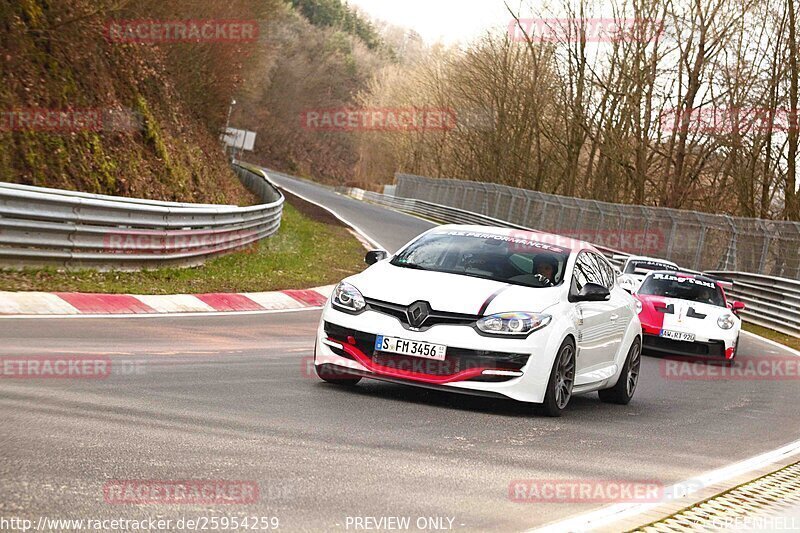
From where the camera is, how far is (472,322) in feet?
28.7

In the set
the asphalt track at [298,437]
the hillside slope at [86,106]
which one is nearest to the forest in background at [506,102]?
the hillside slope at [86,106]

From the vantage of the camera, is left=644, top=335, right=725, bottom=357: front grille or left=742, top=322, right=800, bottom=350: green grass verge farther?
left=742, top=322, right=800, bottom=350: green grass verge

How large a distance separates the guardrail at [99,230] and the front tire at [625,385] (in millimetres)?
7937

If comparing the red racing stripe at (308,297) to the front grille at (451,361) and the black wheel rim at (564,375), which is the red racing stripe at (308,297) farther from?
the front grille at (451,361)

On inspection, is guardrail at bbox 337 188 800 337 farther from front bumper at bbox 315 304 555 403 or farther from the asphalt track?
front bumper at bbox 315 304 555 403

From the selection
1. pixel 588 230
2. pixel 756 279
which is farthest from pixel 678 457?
pixel 588 230

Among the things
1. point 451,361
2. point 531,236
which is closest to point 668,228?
point 531,236

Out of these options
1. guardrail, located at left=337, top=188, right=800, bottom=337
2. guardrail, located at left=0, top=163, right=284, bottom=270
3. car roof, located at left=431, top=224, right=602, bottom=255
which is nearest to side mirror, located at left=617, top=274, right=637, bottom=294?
car roof, located at left=431, top=224, right=602, bottom=255

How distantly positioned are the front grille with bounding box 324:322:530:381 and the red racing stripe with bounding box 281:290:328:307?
426 inches

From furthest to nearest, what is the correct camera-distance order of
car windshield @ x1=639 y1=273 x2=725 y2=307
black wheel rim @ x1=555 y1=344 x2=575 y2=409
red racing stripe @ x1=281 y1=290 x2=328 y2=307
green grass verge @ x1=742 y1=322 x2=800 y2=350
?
1. green grass verge @ x1=742 y1=322 x2=800 y2=350
2. red racing stripe @ x1=281 y1=290 x2=328 y2=307
3. car windshield @ x1=639 y1=273 x2=725 y2=307
4. black wheel rim @ x1=555 y1=344 x2=575 y2=409

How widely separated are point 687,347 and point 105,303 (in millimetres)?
9049

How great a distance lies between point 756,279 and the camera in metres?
32.5

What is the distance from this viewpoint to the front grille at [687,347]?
17.8 metres

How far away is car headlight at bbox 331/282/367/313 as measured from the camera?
29.6 feet
